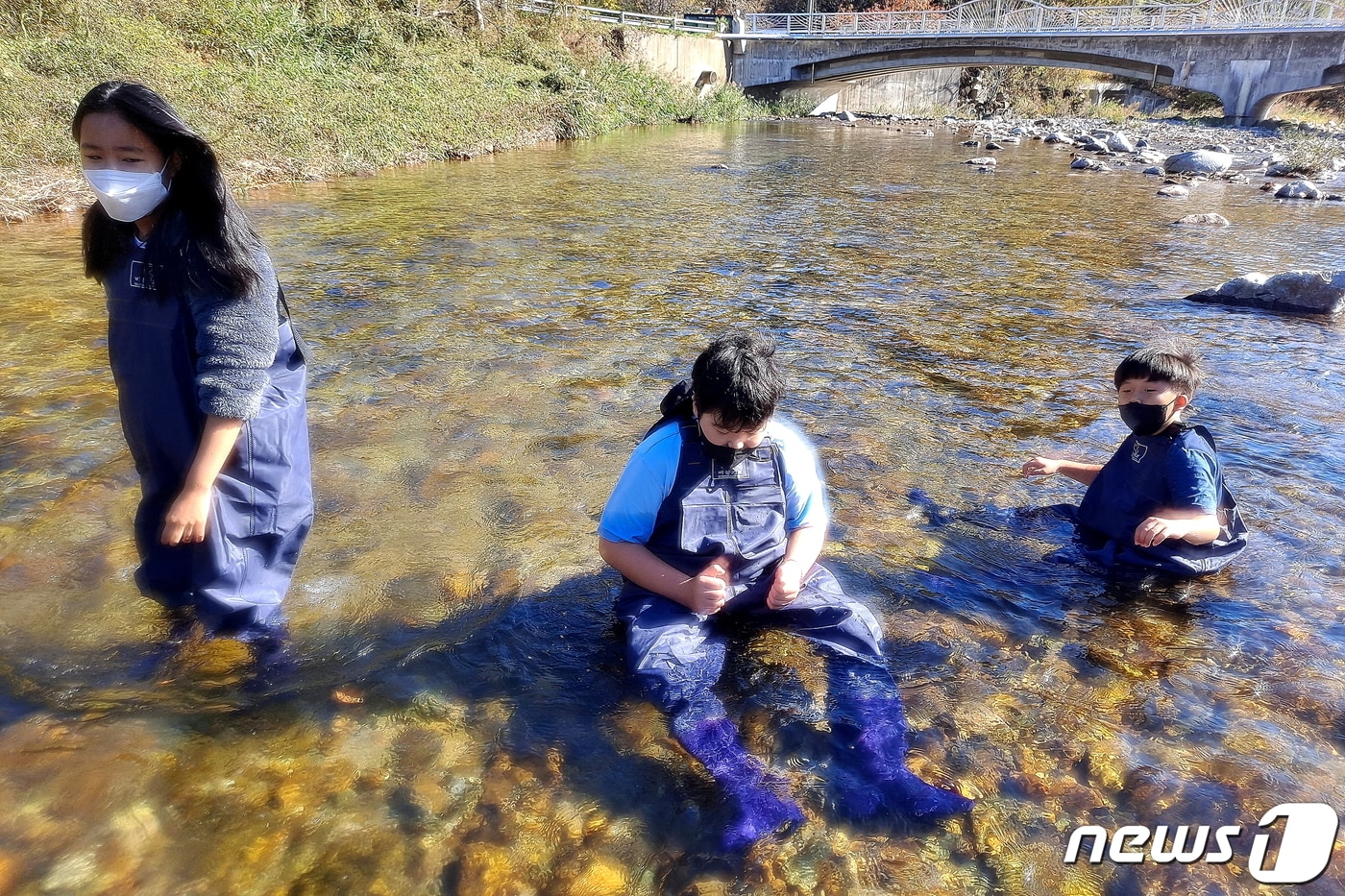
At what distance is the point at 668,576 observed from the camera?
2.77 m

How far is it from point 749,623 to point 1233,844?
1.56 m

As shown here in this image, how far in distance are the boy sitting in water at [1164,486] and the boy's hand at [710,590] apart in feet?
5.66

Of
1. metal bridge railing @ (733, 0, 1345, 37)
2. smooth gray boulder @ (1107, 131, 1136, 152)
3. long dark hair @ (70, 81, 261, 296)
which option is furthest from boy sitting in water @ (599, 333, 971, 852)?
metal bridge railing @ (733, 0, 1345, 37)

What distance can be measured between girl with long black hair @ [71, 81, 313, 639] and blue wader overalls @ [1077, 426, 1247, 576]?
3263 millimetres

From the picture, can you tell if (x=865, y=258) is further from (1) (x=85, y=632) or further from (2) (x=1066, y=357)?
(1) (x=85, y=632)

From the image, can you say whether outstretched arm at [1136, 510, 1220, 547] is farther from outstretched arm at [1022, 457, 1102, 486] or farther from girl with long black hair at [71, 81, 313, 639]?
girl with long black hair at [71, 81, 313, 639]

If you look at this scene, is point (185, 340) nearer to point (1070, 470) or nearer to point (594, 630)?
point (594, 630)

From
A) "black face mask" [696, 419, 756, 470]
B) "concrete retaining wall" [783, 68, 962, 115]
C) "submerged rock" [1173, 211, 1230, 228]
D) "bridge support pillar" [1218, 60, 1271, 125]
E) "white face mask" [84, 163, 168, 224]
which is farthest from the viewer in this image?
"concrete retaining wall" [783, 68, 962, 115]

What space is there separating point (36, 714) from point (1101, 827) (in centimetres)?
332

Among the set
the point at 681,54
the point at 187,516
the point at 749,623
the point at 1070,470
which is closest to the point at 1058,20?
the point at 681,54

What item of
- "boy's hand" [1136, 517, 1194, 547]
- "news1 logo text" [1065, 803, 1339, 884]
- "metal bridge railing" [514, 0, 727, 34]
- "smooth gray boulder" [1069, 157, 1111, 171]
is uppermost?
"metal bridge railing" [514, 0, 727, 34]

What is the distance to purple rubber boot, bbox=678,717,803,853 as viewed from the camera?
2348mm

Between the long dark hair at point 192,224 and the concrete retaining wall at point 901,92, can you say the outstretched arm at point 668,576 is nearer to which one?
the long dark hair at point 192,224

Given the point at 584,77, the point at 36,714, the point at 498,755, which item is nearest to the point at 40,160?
the point at 36,714
